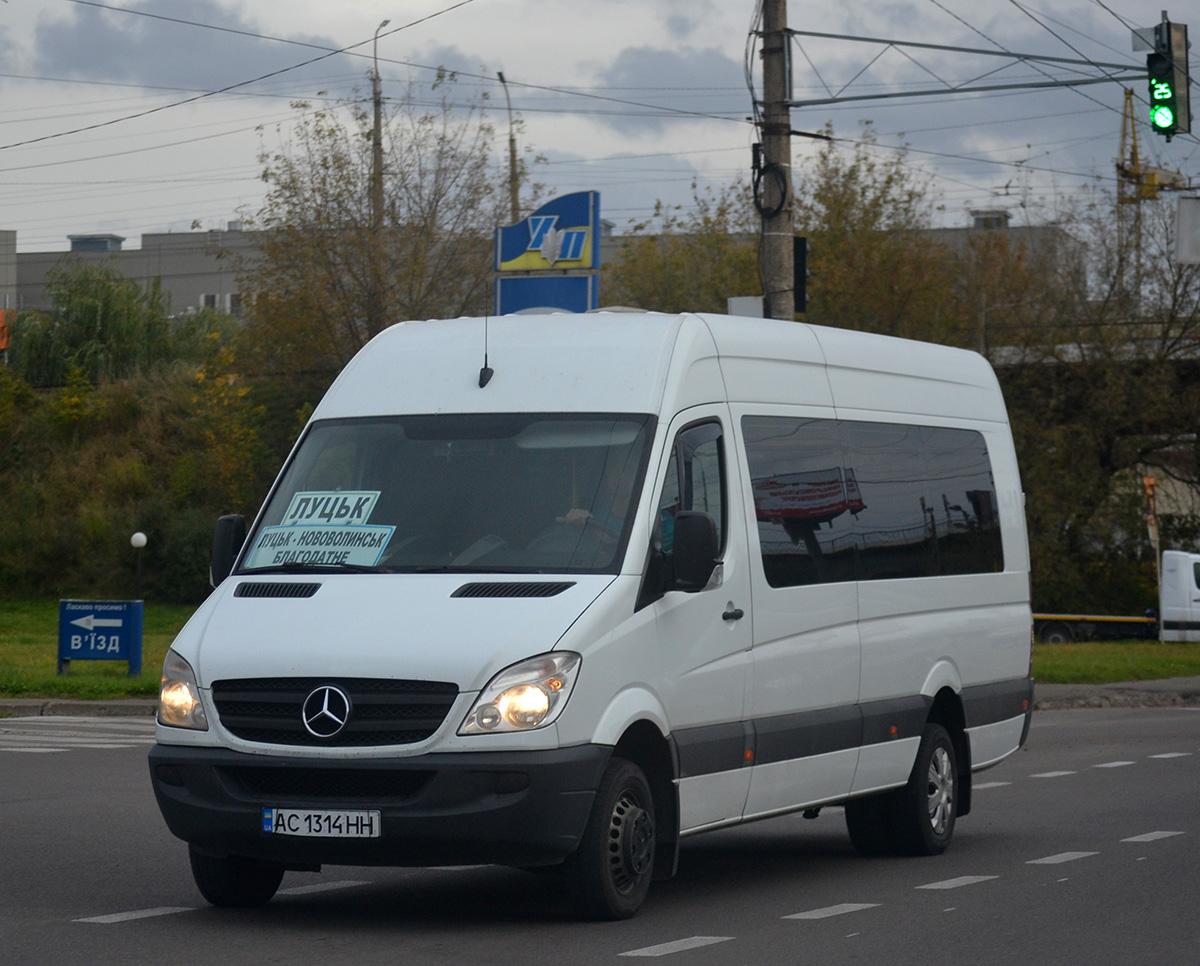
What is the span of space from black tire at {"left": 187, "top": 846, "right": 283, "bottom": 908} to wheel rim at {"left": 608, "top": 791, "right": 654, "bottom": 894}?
1.52m

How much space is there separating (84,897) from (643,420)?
3.28 metres

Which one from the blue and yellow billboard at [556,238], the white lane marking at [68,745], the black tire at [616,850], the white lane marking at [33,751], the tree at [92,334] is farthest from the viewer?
the tree at [92,334]

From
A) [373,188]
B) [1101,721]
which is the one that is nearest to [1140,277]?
[373,188]

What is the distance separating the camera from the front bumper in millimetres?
6883

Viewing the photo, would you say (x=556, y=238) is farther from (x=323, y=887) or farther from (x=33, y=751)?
(x=323, y=887)

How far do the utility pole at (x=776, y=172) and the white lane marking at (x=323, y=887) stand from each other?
1216cm

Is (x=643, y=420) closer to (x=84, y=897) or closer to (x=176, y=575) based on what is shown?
(x=84, y=897)

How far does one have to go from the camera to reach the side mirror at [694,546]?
7.48 metres

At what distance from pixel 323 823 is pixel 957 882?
11.5 ft

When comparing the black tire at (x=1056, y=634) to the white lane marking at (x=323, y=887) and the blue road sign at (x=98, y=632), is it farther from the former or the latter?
the white lane marking at (x=323, y=887)

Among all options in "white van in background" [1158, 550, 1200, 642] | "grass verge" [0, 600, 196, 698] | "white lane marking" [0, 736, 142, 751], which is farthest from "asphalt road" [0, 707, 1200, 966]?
"white van in background" [1158, 550, 1200, 642]

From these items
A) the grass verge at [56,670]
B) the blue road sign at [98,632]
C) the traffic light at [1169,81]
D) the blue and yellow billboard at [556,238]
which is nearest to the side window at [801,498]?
the traffic light at [1169,81]

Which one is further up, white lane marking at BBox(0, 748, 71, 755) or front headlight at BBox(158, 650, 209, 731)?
front headlight at BBox(158, 650, 209, 731)

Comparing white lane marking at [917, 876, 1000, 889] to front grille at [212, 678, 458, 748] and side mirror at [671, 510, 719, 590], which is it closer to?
side mirror at [671, 510, 719, 590]
